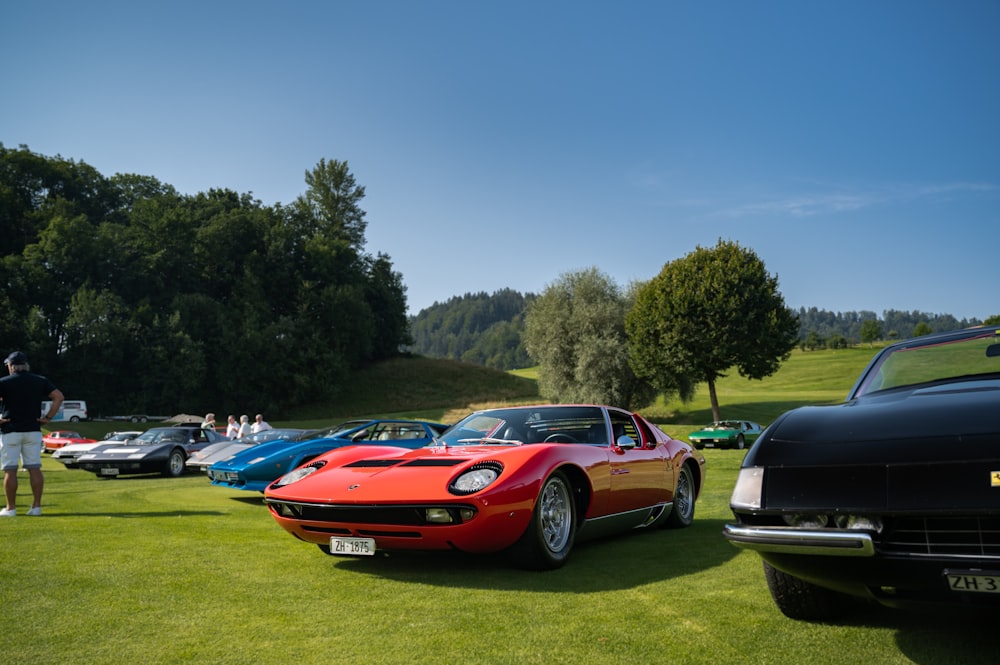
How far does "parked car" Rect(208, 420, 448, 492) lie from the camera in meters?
11.4

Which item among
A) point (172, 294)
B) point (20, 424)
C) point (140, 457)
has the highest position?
point (172, 294)

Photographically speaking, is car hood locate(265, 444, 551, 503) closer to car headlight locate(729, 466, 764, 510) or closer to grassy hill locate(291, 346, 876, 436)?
car headlight locate(729, 466, 764, 510)

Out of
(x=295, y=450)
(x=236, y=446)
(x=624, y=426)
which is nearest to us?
(x=624, y=426)

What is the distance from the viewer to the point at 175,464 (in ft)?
58.3

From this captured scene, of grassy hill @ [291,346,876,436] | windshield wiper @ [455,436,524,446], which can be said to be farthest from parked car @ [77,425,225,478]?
grassy hill @ [291,346,876,436]

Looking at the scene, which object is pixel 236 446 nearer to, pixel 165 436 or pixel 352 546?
pixel 165 436

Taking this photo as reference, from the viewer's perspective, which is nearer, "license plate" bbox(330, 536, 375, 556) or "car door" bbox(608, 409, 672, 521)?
"license plate" bbox(330, 536, 375, 556)

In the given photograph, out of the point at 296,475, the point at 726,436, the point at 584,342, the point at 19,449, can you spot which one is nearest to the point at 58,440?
the point at 19,449

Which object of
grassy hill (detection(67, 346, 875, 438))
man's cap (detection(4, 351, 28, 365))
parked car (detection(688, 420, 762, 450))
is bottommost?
parked car (detection(688, 420, 762, 450))

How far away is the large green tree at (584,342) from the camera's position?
45281 millimetres

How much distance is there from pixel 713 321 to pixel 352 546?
3688cm

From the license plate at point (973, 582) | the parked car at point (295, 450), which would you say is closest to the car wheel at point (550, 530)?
the license plate at point (973, 582)

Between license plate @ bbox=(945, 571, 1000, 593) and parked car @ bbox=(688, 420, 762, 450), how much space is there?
97.0 ft

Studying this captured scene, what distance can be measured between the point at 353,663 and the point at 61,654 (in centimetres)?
148
